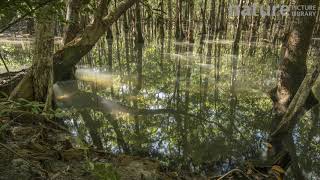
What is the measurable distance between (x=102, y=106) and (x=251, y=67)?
6.83 meters

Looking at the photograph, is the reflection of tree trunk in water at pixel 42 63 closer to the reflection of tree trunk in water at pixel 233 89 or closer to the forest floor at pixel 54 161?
the forest floor at pixel 54 161

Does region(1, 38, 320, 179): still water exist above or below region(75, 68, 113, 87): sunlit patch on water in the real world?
below

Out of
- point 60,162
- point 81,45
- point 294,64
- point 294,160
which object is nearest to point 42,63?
point 60,162

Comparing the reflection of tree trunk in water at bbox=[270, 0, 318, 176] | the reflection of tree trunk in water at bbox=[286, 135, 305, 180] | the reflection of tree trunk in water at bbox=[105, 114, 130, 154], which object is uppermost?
the reflection of tree trunk in water at bbox=[270, 0, 318, 176]

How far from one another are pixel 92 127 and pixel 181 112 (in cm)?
199

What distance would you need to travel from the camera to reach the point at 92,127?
623cm

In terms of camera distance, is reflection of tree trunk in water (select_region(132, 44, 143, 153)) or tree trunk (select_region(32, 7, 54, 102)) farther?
tree trunk (select_region(32, 7, 54, 102))

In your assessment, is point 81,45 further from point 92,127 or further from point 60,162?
point 60,162

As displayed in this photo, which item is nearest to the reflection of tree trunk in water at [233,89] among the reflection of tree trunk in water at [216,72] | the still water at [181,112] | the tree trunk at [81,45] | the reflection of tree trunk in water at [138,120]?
the still water at [181,112]

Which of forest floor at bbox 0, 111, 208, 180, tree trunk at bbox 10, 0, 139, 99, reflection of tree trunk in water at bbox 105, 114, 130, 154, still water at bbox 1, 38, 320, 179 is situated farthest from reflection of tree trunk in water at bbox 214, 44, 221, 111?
forest floor at bbox 0, 111, 208, 180

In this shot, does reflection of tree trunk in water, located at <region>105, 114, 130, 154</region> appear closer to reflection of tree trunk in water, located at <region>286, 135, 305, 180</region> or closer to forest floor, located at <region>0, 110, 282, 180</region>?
forest floor, located at <region>0, 110, 282, 180</region>

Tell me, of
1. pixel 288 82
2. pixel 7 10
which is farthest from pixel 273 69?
pixel 7 10

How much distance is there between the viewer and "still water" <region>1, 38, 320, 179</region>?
536 centimetres

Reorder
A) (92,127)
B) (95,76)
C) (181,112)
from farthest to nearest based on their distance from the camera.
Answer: (95,76), (181,112), (92,127)
